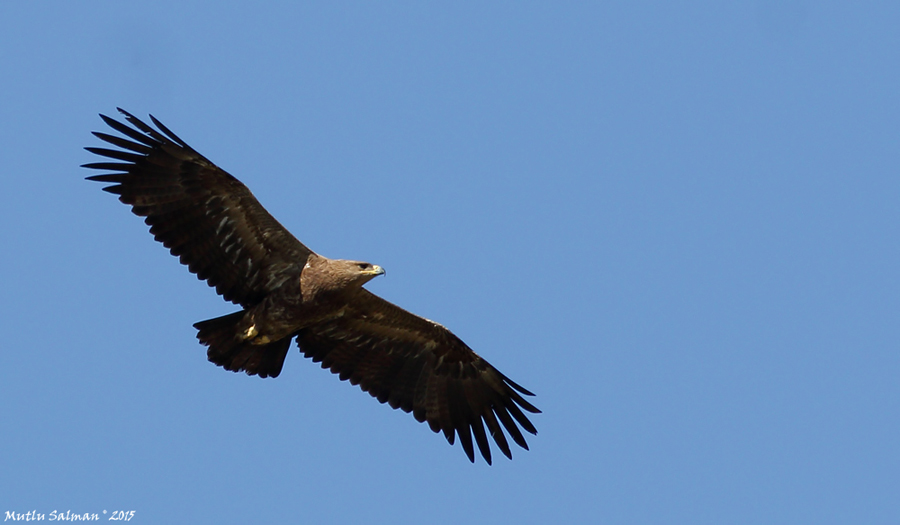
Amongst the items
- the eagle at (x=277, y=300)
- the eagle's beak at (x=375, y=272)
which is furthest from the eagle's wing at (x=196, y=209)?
the eagle's beak at (x=375, y=272)

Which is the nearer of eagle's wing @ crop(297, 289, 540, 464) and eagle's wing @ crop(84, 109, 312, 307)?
eagle's wing @ crop(84, 109, 312, 307)

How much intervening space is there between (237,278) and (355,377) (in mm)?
2548

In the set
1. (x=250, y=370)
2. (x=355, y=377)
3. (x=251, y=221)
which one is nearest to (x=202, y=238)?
(x=251, y=221)

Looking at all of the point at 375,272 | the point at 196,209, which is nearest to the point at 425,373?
the point at 375,272

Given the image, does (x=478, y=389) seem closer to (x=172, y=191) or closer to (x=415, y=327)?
(x=415, y=327)

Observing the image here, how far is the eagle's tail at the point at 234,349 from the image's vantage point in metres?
18.4

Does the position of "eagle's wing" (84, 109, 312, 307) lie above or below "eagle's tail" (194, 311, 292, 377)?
above

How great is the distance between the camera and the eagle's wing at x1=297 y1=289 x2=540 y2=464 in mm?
19625

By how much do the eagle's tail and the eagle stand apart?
14mm

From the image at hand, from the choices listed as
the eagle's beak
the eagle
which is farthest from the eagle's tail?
the eagle's beak

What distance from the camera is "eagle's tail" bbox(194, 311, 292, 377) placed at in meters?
18.4

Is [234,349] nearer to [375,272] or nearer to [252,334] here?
[252,334]

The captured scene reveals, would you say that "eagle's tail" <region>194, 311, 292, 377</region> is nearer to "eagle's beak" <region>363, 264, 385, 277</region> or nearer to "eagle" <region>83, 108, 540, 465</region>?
"eagle" <region>83, 108, 540, 465</region>

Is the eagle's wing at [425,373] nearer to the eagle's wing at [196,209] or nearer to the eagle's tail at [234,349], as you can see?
the eagle's tail at [234,349]
